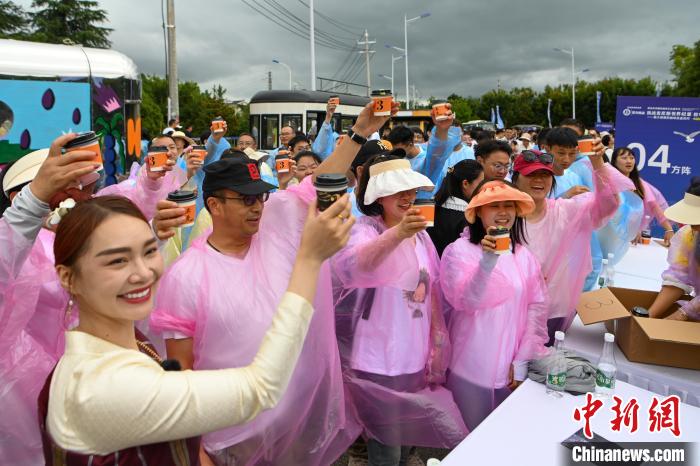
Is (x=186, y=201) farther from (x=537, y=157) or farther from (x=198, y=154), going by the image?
(x=537, y=157)

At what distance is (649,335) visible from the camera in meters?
2.42

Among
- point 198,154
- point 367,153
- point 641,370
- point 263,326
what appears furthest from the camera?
point 367,153

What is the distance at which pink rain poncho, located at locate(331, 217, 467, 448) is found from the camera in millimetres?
2393

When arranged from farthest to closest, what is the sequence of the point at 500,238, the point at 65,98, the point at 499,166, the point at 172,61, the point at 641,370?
the point at 172,61, the point at 65,98, the point at 499,166, the point at 641,370, the point at 500,238

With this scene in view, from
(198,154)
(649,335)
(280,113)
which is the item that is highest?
(280,113)

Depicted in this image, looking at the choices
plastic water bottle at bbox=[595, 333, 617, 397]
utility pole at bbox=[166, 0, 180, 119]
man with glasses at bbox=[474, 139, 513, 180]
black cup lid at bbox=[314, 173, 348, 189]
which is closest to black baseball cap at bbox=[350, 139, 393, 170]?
man with glasses at bbox=[474, 139, 513, 180]

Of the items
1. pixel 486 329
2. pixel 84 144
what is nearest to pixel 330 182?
pixel 84 144

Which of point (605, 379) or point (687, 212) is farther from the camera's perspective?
point (687, 212)

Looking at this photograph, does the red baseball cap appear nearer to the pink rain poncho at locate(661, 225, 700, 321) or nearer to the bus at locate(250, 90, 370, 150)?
the pink rain poncho at locate(661, 225, 700, 321)

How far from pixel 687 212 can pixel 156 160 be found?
2924mm

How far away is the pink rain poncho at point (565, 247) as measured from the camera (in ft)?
10.1

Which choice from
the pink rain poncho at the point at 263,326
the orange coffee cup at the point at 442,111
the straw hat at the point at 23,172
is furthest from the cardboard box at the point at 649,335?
the straw hat at the point at 23,172

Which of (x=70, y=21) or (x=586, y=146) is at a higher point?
(x=70, y=21)

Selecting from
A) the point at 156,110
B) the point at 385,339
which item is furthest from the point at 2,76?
the point at 156,110
